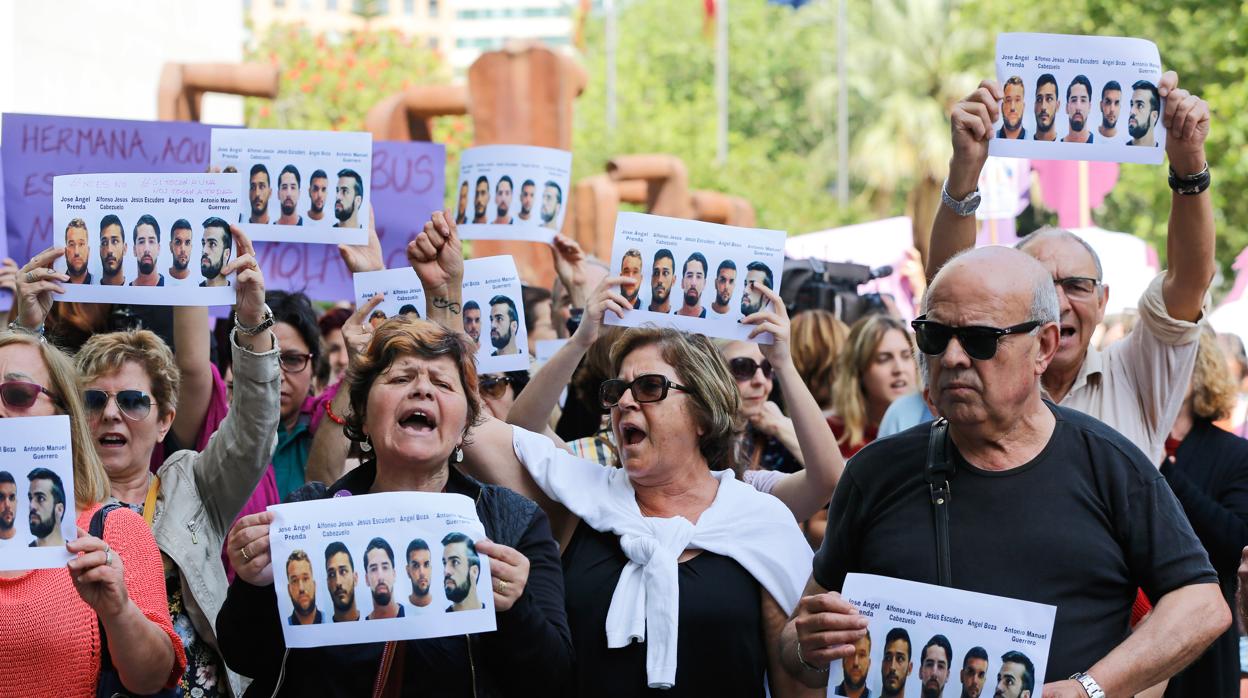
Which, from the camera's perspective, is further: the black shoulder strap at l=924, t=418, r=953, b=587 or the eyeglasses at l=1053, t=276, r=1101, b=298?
the eyeglasses at l=1053, t=276, r=1101, b=298

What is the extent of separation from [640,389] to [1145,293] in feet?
4.91

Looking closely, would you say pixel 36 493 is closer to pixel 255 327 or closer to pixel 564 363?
pixel 255 327

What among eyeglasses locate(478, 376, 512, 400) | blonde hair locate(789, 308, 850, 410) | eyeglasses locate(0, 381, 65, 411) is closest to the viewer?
eyeglasses locate(0, 381, 65, 411)

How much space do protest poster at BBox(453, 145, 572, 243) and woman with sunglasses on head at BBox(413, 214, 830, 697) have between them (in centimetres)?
177

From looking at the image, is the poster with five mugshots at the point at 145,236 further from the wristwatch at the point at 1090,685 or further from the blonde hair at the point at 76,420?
the wristwatch at the point at 1090,685

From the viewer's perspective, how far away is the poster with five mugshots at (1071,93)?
434cm

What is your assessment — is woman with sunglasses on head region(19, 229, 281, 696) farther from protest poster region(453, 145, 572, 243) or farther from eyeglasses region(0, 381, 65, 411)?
protest poster region(453, 145, 572, 243)

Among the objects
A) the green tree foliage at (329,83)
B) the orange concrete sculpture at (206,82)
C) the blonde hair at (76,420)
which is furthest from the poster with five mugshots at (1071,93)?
the green tree foliage at (329,83)

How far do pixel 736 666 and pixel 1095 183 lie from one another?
11603 millimetres

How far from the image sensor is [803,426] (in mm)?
4438

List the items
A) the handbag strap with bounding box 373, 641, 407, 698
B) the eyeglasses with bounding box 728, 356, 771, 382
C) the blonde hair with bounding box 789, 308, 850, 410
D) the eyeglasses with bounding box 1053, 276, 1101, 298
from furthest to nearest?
the blonde hair with bounding box 789, 308, 850, 410 < the eyeglasses with bounding box 728, 356, 771, 382 < the eyeglasses with bounding box 1053, 276, 1101, 298 < the handbag strap with bounding box 373, 641, 407, 698

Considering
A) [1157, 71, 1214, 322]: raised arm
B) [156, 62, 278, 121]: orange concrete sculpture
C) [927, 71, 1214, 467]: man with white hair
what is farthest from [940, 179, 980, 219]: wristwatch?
[156, 62, 278, 121]: orange concrete sculpture

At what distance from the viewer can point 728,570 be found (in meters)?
3.88

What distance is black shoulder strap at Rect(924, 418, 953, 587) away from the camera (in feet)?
10.7
